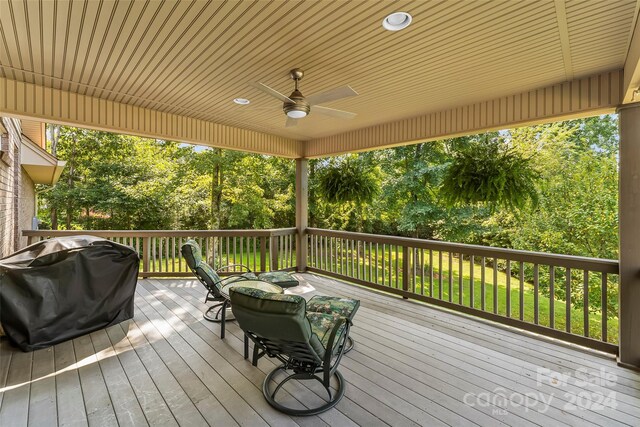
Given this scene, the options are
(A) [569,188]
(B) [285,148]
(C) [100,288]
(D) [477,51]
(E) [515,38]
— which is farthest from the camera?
(A) [569,188]

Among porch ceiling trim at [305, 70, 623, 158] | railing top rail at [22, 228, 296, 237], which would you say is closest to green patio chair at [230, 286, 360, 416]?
porch ceiling trim at [305, 70, 623, 158]

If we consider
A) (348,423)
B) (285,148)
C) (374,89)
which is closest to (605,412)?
(348,423)

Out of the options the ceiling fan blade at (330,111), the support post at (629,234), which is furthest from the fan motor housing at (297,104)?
the support post at (629,234)

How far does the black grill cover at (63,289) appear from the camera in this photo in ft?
9.47

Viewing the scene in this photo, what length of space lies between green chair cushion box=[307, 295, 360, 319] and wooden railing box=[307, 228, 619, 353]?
1.73 m

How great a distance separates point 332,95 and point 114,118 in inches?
134

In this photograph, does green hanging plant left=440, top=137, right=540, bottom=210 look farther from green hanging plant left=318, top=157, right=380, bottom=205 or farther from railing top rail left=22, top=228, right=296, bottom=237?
railing top rail left=22, top=228, right=296, bottom=237

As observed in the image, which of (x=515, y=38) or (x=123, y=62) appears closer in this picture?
(x=515, y=38)

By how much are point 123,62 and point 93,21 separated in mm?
756

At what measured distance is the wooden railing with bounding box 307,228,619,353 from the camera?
3227 mm

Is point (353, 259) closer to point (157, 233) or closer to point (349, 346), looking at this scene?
point (349, 346)

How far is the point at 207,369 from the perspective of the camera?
270 centimetres

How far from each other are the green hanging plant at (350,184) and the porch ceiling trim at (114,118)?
63.7 inches

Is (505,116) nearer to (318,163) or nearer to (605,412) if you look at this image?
(605,412)
